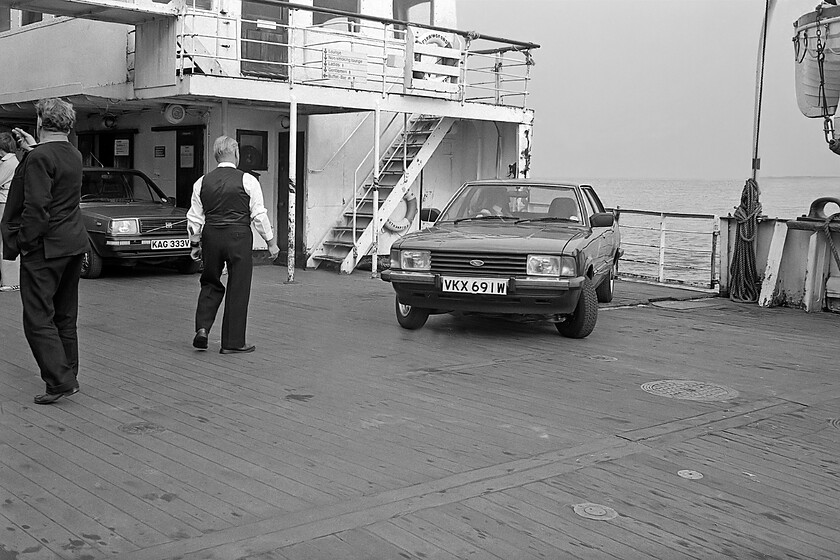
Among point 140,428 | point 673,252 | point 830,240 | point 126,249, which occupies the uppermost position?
point 830,240

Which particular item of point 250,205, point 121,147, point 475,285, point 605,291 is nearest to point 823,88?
point 605,291

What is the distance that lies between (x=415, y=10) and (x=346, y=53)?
3104 millimetres

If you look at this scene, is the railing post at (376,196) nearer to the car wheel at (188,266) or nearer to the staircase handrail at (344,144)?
the staircase handrail at (344,144)

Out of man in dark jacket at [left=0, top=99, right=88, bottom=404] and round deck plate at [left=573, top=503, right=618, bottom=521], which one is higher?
man in dark jacket at [left=0, top=99, right=88, bottom=404]

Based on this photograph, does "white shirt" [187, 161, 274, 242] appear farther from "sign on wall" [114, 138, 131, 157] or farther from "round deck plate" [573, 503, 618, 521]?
"sign on wall" [114, 138, 131, 157]

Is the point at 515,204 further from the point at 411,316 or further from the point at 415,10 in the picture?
the point at 415,10

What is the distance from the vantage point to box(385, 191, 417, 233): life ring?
1789 centimetres

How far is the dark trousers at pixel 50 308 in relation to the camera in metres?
6.21

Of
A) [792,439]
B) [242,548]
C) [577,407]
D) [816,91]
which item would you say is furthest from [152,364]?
[816,91]

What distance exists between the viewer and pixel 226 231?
8234mm

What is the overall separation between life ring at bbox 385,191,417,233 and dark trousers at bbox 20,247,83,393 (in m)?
11.4

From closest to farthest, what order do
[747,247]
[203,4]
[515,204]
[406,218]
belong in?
[515,204]
[747,247]
[203,4]
[406,218]

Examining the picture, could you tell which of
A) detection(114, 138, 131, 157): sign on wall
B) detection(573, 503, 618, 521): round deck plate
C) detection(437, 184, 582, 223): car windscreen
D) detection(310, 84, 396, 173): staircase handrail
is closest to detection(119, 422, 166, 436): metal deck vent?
detection(573, 503, 618, 521): round deck plate

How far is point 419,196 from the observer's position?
735 inches
